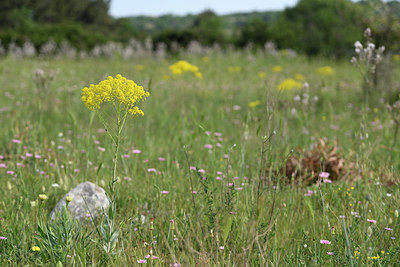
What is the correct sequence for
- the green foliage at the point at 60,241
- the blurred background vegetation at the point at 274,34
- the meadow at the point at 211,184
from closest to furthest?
the green foliage at the point at 60,241
the meadow at the point at 211,184
the blurred background vegetation at the point at 274,34

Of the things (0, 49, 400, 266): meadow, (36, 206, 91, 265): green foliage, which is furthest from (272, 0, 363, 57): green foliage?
(36, 206, 91, 265): green foliage

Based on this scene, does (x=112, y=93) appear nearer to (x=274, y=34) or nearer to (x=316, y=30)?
(x=274, y=34)

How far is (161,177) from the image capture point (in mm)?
3082

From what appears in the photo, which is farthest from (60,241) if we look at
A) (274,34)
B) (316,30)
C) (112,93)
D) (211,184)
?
(316,30)

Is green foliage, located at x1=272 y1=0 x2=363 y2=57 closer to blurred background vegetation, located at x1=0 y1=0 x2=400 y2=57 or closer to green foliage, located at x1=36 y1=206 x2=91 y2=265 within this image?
blurred background vegetation, located at x1=0 y1=0 x2=400 y2=57

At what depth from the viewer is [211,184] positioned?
8.31ft

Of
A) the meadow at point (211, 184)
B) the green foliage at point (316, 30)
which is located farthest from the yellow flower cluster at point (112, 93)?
the green foliage at point (316, 30)

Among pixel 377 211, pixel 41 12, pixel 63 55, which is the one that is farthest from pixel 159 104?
pixel 41 12

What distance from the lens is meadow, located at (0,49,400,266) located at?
6.57 feet

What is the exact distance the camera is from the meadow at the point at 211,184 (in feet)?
6.57

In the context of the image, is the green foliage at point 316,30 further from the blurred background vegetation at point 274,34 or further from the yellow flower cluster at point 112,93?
the yellow flower cluster at point 112,93

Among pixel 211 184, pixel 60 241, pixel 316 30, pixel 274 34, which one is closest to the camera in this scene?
pixel 60 241

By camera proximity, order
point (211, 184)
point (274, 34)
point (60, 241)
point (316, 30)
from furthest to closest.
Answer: point (316, 30) → point (274, 34) → point (211, 184) → point (60, 241)

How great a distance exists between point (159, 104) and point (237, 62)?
6996mm
